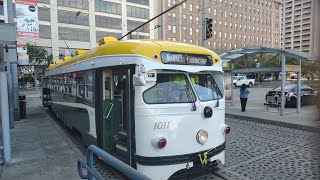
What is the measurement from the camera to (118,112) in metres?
5.51

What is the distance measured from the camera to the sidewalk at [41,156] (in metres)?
5.41

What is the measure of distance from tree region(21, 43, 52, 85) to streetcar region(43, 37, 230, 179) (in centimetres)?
4619

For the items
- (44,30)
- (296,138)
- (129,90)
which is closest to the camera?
(129,90)

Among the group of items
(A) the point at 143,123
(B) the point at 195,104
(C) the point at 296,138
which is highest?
(B) the point at 195,104

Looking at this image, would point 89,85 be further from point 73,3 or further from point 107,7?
point 107,7

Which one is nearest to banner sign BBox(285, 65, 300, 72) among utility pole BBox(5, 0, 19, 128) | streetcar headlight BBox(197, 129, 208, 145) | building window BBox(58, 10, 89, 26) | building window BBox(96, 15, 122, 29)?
streetcar headlight BBox(197, 129, 208, 145)

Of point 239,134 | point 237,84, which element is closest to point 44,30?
point 237,84

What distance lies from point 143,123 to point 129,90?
0.70 metres

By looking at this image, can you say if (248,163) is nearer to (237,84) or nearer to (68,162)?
(68,162)

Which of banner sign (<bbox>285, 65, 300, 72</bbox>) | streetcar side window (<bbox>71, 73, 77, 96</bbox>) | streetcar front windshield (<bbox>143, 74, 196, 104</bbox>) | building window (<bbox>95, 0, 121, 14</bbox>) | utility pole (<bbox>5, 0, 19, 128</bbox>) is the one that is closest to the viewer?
streetcar front windshield (<bbox>143, 74, 196, 104</bbox>)

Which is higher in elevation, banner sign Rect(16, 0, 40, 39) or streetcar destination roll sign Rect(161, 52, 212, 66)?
banner sign Rect(16, 0, 40, 39)

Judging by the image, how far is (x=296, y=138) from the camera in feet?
28.6

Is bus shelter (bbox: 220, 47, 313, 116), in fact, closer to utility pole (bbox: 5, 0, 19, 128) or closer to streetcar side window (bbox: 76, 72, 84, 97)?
streetcar side window (bbox: 76, 72, 84, 97)

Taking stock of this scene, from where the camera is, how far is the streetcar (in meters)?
4.57
